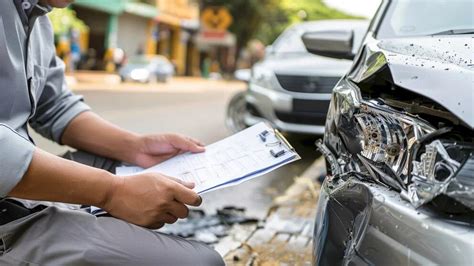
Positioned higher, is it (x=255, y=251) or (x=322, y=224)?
(x=322, y=224)

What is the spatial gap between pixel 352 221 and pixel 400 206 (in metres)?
0.24

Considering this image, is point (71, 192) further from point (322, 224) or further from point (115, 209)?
point (322, 224)

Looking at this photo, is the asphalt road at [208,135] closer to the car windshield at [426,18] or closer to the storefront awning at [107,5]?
the car windshield at [426,18]

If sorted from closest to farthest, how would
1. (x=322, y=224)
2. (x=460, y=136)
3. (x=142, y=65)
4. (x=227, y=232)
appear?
(x=460, y=136) → (x=322, y=224) → (x=227, y=232) → (x=142, y=65)

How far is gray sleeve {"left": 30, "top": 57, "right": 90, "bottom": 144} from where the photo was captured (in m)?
2.10

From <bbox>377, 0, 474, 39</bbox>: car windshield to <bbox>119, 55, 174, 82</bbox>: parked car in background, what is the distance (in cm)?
2257

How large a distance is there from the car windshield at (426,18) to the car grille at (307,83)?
359 cm

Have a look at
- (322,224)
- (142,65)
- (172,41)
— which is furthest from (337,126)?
(172,41)

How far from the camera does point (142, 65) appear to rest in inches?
1013

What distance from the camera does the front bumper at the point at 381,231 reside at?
114 centimetres

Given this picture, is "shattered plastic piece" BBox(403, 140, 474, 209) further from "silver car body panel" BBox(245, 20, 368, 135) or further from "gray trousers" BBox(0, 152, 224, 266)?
"silver car body panel" BBox(245, 20, 368, 135)

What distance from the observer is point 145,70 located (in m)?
25.3

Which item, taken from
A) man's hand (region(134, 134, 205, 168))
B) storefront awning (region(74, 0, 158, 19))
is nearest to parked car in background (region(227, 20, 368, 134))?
man's hand (region(134, 134, 205, 168))

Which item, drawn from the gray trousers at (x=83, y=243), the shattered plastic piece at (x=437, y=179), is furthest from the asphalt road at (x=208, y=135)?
the shattered plastic piece at (x=437, y=179)
